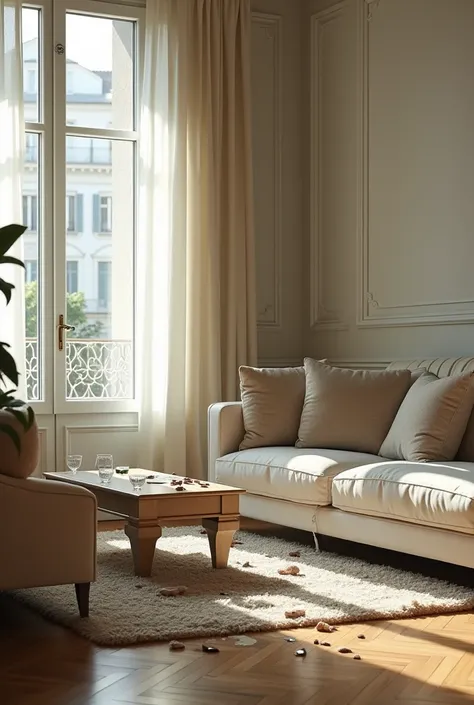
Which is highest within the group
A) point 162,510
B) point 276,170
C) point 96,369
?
point 276,170

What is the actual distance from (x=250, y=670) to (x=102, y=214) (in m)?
3.90

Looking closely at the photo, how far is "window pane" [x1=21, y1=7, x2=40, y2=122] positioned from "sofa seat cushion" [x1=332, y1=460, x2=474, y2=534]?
118 inches

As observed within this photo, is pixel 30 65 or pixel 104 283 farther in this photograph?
pixel 104 283

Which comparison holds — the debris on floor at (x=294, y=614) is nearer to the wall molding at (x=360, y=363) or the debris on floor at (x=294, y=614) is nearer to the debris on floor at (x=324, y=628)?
the debris on floor at (x=324, y=628)

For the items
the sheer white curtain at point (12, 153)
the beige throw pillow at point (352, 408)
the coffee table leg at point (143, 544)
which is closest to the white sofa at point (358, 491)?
the beige throw pillow at point (352, 408)

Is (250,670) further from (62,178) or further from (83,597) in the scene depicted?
(62,178)

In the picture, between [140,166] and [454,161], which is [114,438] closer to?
[140,166]

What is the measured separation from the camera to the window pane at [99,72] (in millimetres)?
6340

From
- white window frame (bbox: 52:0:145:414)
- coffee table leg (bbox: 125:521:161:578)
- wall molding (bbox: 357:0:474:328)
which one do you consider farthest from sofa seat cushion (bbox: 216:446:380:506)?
wall molding (bbox: 357:0:474:328)

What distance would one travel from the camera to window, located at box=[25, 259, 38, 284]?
6.17m

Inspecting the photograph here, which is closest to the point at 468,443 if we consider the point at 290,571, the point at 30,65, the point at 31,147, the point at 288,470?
the point at 288,470

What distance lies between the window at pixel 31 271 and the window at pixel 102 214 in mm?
452

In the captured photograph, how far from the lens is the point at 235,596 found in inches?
157

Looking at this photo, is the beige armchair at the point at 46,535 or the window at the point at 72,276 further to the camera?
the window at the point at 72,276
